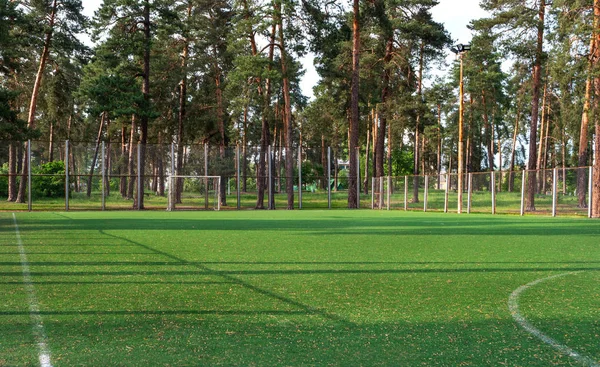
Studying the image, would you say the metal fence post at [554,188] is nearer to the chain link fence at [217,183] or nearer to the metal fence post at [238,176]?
the chain link fence at [217,183]

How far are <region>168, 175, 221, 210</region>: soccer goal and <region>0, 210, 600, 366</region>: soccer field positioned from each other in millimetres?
22570

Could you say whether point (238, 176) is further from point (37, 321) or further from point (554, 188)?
point (37, 321)

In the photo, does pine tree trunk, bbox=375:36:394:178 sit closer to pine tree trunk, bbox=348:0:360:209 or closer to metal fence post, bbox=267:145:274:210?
pine tree trunk, bbox=348:0:360:209

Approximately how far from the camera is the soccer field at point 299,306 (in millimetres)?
3676

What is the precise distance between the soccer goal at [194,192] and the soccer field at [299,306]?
74.0 ft

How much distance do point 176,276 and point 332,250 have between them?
3637 mm

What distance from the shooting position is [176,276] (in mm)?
7012

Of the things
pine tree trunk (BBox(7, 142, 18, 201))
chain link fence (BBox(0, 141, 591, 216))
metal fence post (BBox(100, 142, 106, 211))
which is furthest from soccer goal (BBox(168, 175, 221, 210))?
pine tree trunk (BBox(7, 142, 18, 201))

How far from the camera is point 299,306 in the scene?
5.20 metres

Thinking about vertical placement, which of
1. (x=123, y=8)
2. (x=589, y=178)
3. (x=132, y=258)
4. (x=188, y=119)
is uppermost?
(x=123, y=8)

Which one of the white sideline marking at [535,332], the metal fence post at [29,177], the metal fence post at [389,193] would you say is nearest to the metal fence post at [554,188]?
the metal fence post at [389,193]

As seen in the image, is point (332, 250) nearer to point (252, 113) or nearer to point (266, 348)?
point (266, 348)

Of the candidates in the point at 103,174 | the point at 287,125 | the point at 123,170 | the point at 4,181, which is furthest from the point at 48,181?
the point at 287,125

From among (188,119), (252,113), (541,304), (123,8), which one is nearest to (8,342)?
(541,304)
